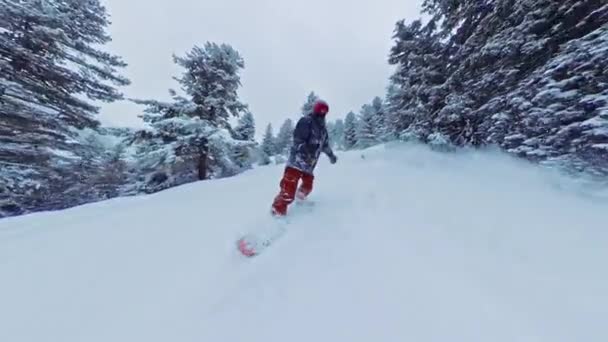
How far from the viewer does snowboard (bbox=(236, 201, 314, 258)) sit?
9.82 ft

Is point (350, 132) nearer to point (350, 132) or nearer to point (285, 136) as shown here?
point (350, 132)

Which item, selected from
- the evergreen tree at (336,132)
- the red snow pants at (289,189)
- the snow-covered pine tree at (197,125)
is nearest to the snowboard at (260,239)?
the red snow pants at (289,189)

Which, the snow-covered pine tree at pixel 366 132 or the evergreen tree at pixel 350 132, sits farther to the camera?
the evergreen tree at pixel 350 132

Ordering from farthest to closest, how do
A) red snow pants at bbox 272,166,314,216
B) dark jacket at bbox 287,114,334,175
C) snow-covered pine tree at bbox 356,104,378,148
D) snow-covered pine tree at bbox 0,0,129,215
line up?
snow-covered pine tree at bbox 356,104,378,148
snow-covered pine tree at bbox 0,0,129,215
dark jacket at bbox 287,114,334,175
red snow pants at bbox 272,166,314,216

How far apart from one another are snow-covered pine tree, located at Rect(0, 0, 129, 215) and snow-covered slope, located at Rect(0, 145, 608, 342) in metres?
7.60

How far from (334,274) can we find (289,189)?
6.35ft

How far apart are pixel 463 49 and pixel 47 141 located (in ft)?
51.4

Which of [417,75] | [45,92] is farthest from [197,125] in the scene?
[417,75]

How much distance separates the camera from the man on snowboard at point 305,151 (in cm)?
422

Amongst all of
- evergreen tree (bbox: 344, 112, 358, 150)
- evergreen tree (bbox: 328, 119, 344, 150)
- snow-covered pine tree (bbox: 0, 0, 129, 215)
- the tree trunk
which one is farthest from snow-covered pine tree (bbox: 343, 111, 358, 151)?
snow-covered pine tree (bbox: 0, 0, 129, 215)

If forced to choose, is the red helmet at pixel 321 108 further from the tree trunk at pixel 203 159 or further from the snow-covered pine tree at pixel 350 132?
the snow-covered pine tree at pixel 350 132

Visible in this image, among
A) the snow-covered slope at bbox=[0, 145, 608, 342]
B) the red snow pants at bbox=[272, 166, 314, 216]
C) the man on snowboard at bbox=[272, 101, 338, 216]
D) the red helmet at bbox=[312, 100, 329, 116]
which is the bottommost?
the snow-covered slope at bbox=[0, 145, 608, 342]

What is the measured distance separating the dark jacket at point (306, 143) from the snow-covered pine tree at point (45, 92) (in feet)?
34.1

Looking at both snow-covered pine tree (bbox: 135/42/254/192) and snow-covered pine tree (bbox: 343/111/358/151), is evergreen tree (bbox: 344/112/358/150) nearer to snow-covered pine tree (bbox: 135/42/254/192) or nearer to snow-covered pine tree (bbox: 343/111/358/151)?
snow-covered pine tree (bbox: 343/111/358/151)
